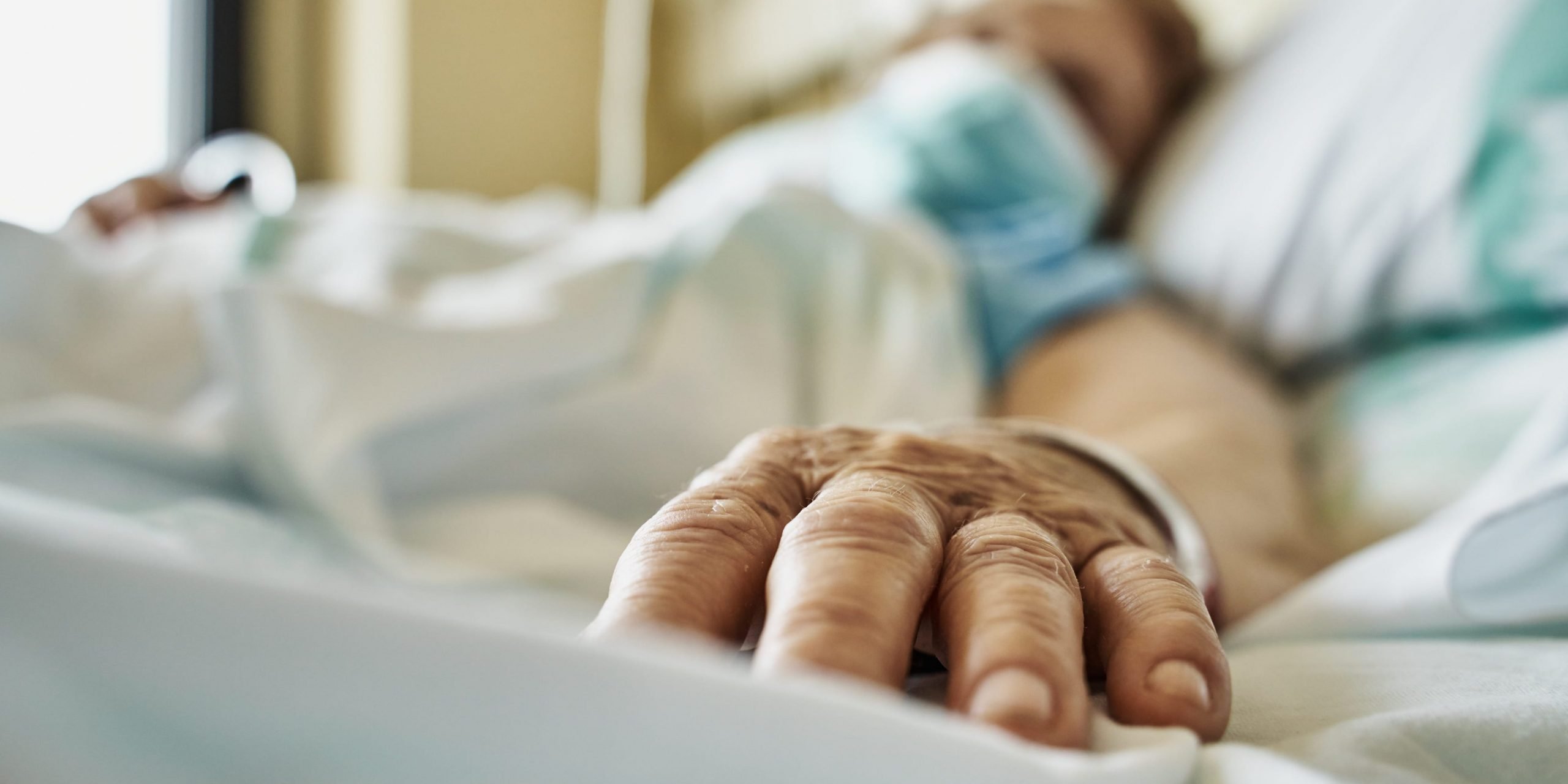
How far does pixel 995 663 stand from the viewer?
0.22 meters

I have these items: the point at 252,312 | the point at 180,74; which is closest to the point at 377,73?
the point at 180,74

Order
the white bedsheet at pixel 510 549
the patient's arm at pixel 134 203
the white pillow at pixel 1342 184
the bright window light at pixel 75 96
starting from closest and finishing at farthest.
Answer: the white bedsheet at pixel 510 549
the white pillow at pixel 1342 184
the patient's arm at pixel 134 203
the bright window light at pixel 75 96

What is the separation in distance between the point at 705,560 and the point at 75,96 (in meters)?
2.27

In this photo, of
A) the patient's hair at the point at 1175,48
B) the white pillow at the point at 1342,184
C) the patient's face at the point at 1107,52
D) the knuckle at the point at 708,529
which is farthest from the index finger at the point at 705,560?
the patient's hair at the point at 1175,48

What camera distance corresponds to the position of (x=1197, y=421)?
1.84ft

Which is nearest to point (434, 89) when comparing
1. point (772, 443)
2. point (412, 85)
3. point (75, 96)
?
point (412, 85)

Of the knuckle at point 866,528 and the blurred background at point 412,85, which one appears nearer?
the knuckle at point 866,528

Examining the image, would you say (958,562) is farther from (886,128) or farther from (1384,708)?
(886,128)

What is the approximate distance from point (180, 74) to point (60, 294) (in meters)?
1.92

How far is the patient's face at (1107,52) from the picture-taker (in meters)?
0.98

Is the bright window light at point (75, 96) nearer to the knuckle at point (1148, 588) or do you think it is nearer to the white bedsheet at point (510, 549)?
the white bedsheet at point (510, 549)

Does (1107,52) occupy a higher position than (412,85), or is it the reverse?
(412,85)

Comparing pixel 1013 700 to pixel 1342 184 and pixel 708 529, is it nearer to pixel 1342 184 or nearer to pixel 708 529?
pixel 708 529

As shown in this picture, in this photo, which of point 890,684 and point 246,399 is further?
point 246,399
